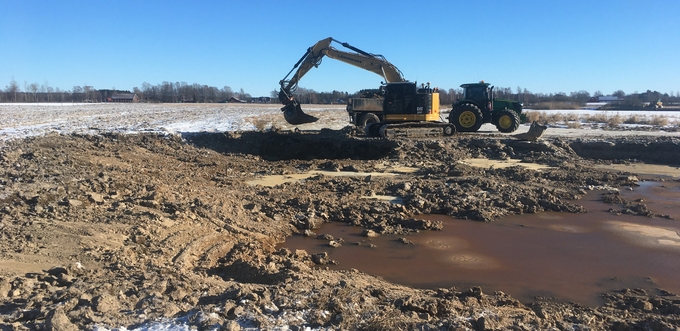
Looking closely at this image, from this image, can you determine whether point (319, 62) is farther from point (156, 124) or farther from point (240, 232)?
point (240, 232)

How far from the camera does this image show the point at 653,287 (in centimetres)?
562

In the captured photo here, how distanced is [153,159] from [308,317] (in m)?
11.5

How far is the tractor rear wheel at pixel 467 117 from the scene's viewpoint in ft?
63.2

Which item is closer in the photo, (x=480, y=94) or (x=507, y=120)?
(x=480, y=94)

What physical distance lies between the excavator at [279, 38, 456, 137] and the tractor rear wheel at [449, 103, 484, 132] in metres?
1.18

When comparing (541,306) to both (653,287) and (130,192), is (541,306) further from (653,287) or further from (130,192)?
(130,192)

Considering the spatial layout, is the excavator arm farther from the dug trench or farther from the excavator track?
the dug trench

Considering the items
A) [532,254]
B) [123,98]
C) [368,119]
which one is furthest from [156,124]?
[123,98]

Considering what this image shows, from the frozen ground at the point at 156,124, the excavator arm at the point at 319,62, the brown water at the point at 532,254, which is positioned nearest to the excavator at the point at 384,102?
the excavator arm at the point at 319,62

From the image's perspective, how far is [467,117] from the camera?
1945 cm

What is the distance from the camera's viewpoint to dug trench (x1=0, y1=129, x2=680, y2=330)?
161 inches

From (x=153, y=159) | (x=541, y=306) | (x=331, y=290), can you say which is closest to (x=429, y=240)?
(x=541, y=306)

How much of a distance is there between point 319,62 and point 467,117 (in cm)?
668

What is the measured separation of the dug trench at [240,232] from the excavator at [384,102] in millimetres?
2000
